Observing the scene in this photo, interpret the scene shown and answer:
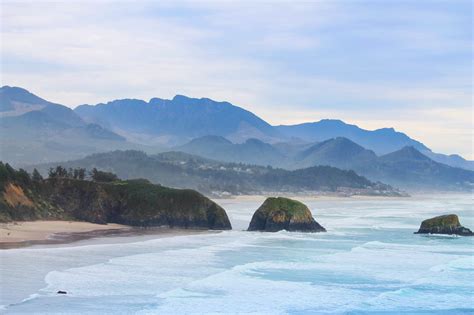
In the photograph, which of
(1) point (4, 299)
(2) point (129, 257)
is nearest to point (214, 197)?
(2) point (129, 257)

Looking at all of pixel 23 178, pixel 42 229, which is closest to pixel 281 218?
pixel 42 229

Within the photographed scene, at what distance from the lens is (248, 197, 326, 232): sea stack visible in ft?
210

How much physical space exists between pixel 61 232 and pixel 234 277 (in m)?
21.9

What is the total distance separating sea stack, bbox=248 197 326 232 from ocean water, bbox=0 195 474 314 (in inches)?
370

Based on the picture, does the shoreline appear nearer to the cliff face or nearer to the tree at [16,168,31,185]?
the cliff face

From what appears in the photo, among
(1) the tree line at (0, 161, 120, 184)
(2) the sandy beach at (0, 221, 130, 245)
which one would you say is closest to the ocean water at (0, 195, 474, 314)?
(2) the sandy beach at (0, 221, 130, 245)

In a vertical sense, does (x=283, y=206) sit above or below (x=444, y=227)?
above

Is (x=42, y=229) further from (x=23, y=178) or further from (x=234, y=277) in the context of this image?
(x=234, y=277)

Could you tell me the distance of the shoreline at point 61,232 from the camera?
45.8m

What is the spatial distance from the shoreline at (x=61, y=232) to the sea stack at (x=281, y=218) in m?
4.96

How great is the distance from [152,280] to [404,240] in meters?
31.1

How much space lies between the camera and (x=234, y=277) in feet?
116

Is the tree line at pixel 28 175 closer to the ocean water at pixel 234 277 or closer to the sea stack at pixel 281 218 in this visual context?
the ocean water at pixel 234 277

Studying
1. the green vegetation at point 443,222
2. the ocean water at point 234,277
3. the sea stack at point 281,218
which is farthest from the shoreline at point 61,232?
the green vegetation at point 443,222
